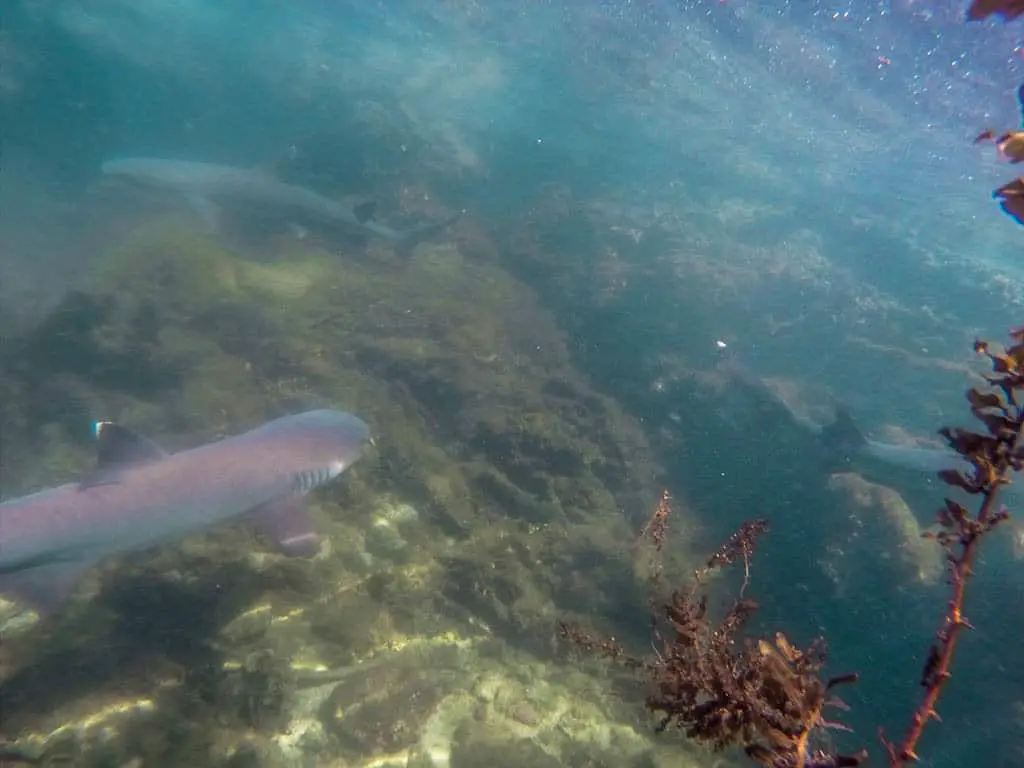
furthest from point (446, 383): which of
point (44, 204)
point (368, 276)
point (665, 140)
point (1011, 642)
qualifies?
point (665, 140)

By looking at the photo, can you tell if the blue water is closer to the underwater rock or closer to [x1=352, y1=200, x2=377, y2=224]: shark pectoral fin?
the underwater rock

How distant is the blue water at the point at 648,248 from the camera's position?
789 cm

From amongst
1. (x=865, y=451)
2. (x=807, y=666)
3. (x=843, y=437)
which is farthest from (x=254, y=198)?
(x=807, y=666)

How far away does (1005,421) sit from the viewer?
98.2 inches

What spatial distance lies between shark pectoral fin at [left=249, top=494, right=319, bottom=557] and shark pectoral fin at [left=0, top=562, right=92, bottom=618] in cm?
133

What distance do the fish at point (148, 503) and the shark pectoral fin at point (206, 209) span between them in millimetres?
11146

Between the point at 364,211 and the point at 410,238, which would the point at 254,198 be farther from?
the point at 410,238

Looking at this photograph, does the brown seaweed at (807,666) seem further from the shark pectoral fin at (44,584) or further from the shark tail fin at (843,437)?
the shark tail fin at (843,437)

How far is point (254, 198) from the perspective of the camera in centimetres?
1516

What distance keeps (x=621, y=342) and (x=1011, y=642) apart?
27.8 ft

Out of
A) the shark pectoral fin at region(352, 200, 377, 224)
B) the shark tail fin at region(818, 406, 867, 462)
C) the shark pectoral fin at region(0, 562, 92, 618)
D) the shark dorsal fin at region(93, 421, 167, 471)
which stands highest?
the shark dorsal fin at region(93, 421, 167, 471)

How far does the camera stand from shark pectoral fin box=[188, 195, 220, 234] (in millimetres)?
14562

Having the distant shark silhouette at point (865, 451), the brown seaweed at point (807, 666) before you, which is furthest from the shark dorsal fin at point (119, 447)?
the distant shark silhouette at point (865, 451)

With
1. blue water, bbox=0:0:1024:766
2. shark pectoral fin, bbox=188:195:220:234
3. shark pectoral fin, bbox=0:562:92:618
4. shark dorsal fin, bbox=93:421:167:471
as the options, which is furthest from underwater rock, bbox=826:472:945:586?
shark pectoral fin, bbox=188:195:220:234
